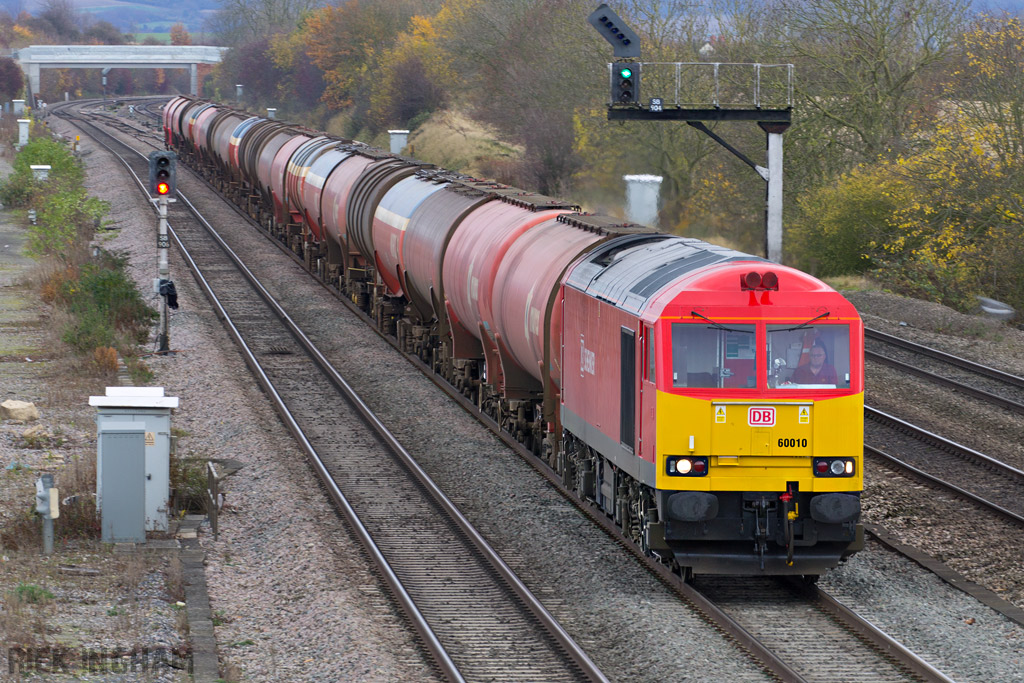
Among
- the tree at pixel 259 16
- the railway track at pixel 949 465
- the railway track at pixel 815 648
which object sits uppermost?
the tree at pixel 259 16

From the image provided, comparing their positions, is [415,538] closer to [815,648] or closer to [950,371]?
[815,648]

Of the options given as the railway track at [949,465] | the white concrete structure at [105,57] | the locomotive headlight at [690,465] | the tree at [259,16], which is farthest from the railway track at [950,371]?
the tree at [259,16]

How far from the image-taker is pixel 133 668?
10125mm

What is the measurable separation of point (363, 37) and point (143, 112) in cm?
3159

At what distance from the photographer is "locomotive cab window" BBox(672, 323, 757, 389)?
1152 cm

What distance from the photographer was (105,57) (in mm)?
125625

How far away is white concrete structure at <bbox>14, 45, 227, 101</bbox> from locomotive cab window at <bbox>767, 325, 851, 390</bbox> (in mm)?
118008

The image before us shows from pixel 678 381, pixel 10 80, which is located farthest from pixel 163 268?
pixel 10 80

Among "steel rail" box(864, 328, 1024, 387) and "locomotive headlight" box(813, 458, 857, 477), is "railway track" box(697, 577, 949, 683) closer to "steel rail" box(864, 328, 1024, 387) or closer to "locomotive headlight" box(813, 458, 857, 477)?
"locomotive headlight" box(813, 458, 857, 477)

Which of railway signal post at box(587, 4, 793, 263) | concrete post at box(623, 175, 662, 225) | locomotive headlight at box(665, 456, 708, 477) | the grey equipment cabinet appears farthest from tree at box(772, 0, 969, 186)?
locomotive headlight at box(665, 456, 708, 477)

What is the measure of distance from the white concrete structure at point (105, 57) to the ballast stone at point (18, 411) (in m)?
108

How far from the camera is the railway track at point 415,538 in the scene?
1083 cm

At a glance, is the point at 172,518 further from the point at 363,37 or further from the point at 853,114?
the point at 363,37

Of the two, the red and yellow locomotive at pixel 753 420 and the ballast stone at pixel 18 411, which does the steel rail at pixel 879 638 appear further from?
the ballast stone at pixel 18 411
